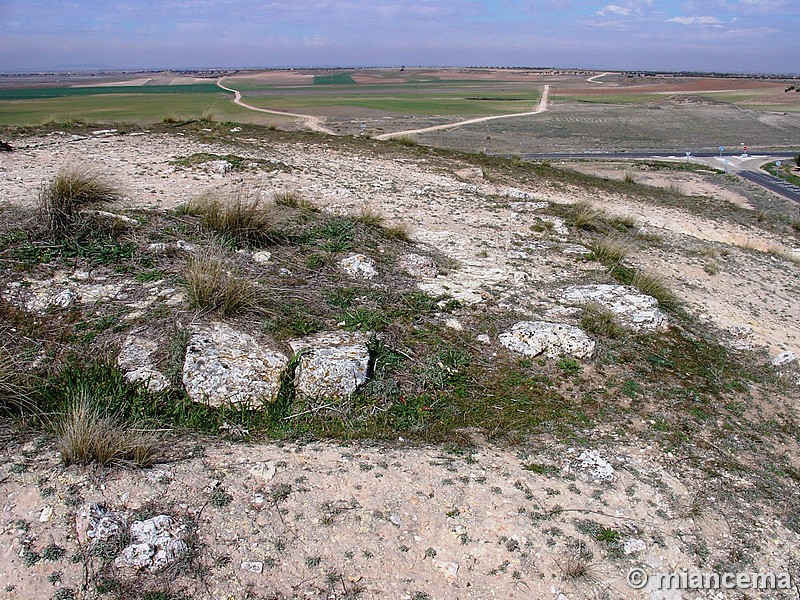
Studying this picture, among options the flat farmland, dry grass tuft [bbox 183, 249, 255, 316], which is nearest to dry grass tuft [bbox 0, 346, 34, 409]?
dry grass tuft [bbox 183, 249, 255, 316]

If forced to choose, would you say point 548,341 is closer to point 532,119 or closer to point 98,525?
point 98,525

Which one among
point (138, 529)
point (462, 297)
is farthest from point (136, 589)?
point (462, 297)

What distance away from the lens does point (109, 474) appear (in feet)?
11.3

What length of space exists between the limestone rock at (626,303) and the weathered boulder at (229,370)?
12.5 ft

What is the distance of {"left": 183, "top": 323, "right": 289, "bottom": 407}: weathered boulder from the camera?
427 cm

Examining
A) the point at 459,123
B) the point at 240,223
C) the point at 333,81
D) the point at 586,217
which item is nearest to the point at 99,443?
the point at 240,223

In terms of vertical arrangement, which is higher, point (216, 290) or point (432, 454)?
point (216, 290)

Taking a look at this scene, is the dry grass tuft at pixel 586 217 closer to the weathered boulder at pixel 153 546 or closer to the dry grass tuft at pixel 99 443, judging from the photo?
the dry grass tuft at pixel 99 443

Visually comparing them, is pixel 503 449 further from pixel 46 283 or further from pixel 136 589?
pixel 46 283

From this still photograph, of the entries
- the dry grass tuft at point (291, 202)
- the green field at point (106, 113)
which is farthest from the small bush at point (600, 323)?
the green field at point (106, 113)

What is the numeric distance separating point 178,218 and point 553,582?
6.15 m

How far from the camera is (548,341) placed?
553 centimetres

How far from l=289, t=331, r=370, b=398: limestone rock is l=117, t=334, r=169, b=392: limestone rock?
1.06 meters

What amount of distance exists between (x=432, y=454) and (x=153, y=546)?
6.31ft
